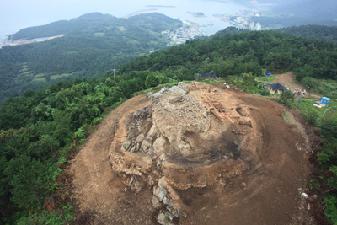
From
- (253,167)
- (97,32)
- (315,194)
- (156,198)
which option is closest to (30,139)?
(156,198)

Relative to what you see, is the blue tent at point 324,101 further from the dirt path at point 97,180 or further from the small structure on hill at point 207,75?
the dirt path at point 97,180

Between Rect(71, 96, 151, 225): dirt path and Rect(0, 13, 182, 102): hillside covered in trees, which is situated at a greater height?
Rect(71, 96, 151, 225): dirt path

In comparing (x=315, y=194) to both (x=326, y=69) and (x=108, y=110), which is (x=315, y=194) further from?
(x=326, y=69)

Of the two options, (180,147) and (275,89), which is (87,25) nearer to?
(275,89)

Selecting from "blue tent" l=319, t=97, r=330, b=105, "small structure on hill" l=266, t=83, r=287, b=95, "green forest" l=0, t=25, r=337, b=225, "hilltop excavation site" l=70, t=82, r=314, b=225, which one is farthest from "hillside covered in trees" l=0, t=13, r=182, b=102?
"blue tent" l=319, t=97, r=330, b=105

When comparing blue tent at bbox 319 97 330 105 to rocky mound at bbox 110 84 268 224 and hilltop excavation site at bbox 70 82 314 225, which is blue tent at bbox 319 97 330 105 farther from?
rocky mound at bbox 110 84 268 224

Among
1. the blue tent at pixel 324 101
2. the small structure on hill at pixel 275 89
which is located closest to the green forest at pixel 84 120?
the small structure on hill at pixel 275 89
